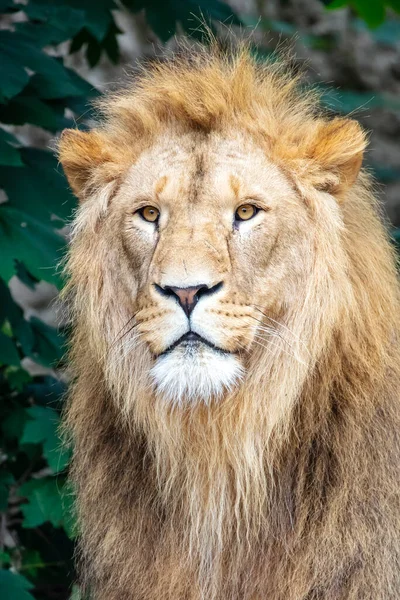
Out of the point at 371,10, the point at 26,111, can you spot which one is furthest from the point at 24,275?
the point at 371,10

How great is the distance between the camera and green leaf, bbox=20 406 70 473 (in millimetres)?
3514

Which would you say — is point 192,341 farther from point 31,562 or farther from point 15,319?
point 31,562

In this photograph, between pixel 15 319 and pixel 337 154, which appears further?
pixel 15 319

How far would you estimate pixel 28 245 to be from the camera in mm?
3314

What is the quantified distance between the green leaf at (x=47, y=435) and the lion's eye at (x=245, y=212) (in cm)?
122

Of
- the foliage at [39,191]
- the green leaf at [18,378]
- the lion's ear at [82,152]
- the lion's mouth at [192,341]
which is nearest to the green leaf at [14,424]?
the foliage at [39,191]

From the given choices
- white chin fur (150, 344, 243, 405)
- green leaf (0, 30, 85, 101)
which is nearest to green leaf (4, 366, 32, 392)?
green leaf (0, 30, 85, 101)

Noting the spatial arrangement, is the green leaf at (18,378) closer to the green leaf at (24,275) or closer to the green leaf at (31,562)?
the green leaf at (24,275)

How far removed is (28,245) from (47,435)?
70cm

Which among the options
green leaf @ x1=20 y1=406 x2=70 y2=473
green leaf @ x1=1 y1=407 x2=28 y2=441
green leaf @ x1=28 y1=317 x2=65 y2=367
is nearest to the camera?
green leaf @ x1=20 y1=406 x2=70 y2=473

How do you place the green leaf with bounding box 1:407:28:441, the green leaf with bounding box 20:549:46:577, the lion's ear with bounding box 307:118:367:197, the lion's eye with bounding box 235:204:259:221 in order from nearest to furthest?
the lion's eye with bounding box 235:204:259:221 < the lion's ear with bounding box 307:118:367:197 < the green leaf with bounding box 1:407:28:441 < the green leaf with bounding box 20:549:46:577

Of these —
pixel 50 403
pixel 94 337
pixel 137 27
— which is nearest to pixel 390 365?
pixel 94 337

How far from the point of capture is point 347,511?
2686mm

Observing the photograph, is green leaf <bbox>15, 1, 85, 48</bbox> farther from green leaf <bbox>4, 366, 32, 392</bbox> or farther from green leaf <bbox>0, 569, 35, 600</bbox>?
green leaf <bbox>0, 569, 35, 600</bbox>
